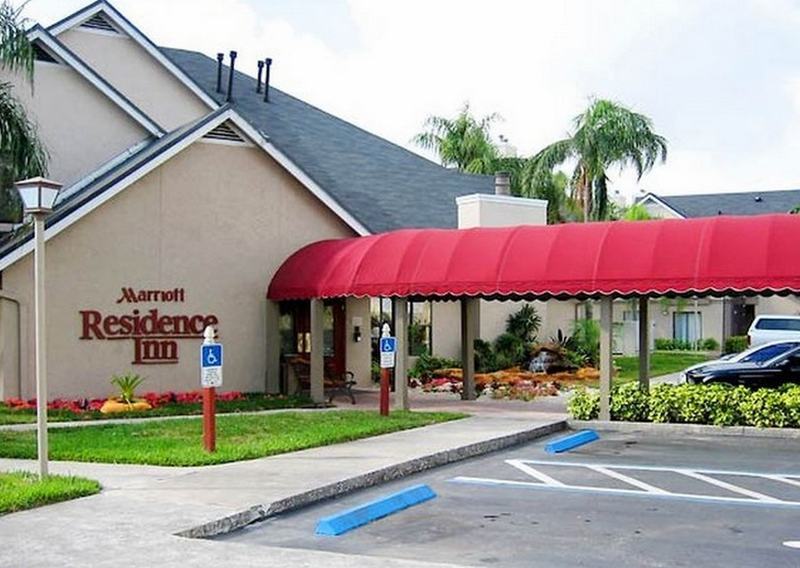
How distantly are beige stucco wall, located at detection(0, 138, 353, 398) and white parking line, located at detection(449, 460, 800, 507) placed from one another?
32.3 ft

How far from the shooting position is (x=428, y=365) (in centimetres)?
2875

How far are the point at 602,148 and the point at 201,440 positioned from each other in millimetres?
25407

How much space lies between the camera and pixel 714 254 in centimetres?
1695

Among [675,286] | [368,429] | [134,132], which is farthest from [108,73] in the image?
[675,286]

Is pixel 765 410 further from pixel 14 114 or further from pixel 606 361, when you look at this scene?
pixel 14 114

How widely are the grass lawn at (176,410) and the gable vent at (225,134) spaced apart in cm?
552

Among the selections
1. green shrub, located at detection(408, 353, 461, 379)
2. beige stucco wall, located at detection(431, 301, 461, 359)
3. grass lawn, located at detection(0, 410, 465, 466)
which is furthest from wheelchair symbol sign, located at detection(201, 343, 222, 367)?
beige stucco wall, located at detection(431, 301, 461, 359)

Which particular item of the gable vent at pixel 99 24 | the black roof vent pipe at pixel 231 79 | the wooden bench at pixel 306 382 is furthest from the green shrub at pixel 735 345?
the gable vent at pixel 99 24

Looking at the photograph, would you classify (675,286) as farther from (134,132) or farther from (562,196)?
(562,196)

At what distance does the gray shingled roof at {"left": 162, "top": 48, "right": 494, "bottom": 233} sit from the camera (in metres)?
29.8

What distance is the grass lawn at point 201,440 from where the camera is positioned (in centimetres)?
1353

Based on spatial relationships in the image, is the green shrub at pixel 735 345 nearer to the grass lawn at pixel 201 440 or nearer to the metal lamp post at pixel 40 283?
the grass lawn at pixel 201 440

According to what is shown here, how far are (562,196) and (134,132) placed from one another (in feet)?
66.8

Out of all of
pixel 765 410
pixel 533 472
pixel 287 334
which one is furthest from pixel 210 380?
pixel 287 334
